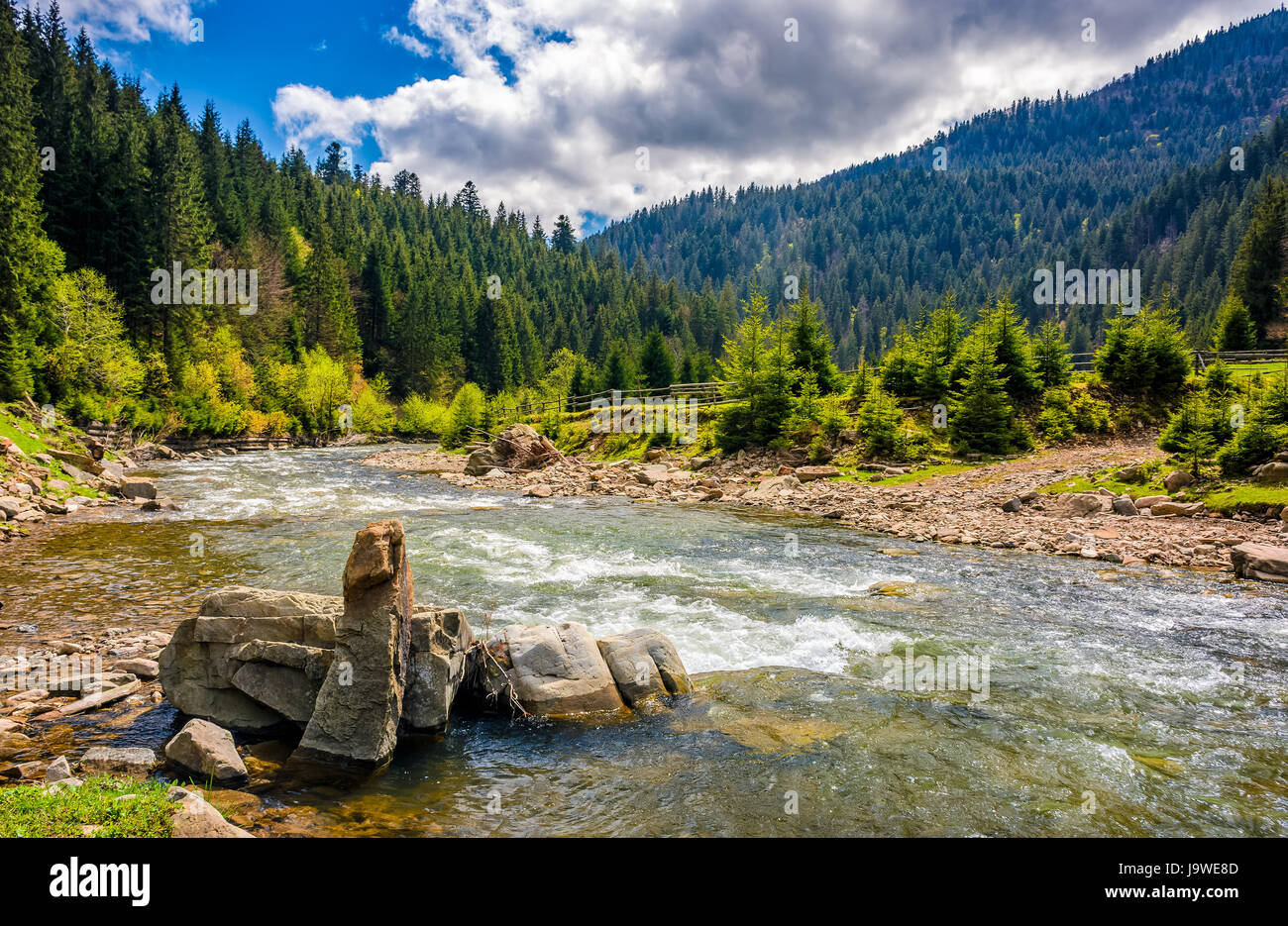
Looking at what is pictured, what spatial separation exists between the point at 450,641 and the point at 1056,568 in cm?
1557

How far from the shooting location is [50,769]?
5531 mm

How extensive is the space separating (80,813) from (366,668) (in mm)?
2752

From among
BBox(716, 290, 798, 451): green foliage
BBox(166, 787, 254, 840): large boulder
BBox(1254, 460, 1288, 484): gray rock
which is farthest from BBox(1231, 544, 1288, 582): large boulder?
BBox(716, 290, 798, 451): green foliage

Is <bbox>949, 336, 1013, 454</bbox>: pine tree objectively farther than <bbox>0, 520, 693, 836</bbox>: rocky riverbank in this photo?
Yes

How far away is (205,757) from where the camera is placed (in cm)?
632

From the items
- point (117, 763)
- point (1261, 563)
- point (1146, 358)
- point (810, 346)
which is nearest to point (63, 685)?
point (117, 763)

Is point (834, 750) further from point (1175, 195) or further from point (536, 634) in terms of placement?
point (1175, 195)

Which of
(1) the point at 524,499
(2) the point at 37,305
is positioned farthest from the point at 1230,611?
(2) the point at 37,305

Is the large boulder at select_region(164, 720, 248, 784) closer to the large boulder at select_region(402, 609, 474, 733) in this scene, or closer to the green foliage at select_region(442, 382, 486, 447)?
the large boulder at select_region(402, 609, 474, 733)

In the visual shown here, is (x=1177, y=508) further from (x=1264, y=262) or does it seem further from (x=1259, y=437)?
(x=1264, y=262)

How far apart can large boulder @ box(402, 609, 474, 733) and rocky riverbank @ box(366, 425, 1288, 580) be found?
15.1 meters

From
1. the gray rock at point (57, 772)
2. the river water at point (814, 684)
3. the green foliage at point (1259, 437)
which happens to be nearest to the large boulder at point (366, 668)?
the river water at point (814, 684)

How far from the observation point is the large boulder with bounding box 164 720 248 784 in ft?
20.6
